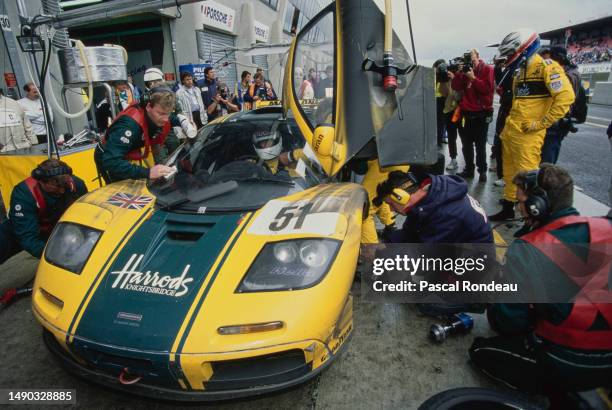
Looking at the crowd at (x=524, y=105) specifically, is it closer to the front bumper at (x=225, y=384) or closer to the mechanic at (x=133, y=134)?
the front bumper at (x=225, y=384)

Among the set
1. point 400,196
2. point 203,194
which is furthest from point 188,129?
point 400,196

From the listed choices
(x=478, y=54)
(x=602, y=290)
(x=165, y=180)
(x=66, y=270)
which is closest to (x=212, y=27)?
(x=478, y=54)

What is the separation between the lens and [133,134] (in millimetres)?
2834

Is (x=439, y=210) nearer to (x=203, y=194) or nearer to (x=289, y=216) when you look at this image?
(x=289, y=216)

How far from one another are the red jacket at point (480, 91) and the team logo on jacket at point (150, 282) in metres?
4.38

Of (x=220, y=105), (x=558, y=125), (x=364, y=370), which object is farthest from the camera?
(x=220, y=105)

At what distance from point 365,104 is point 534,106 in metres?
1.72

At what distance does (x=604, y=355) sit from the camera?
138 centimetres

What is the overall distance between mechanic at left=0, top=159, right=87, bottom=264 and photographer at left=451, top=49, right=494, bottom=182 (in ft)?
14.7

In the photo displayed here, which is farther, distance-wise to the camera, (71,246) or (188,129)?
(188,129)

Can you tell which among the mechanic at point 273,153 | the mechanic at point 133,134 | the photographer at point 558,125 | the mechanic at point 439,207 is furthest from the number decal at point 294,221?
the photographer at point 558,125

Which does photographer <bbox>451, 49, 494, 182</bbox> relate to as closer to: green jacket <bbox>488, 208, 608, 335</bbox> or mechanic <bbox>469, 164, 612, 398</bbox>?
mechanic <bbox>469, 164, 612, 398</bbox>

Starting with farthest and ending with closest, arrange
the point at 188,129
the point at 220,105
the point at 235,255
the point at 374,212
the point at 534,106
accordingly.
Answer: the point at 220,105 < the point at 534,106 < the point at 188,129 < the point at 374,212 < the point at 235,255

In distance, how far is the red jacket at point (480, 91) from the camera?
15.3 feet
